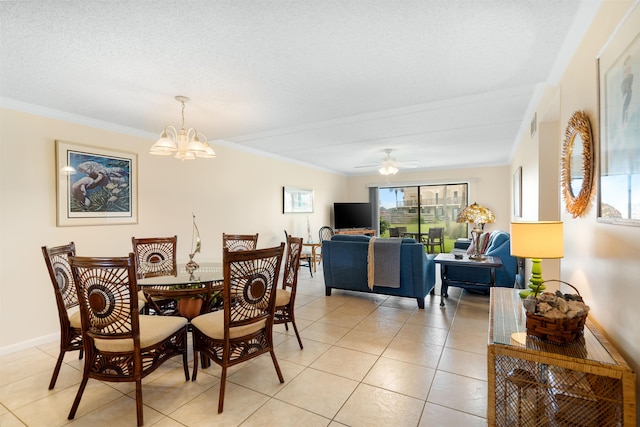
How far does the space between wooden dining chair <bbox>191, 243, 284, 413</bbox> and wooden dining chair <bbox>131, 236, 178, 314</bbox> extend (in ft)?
2.51

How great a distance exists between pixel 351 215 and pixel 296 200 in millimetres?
2040

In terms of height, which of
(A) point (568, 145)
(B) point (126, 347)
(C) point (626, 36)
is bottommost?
(B) point (126, 347)

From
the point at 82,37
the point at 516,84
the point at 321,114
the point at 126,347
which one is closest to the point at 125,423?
the point at 126,347

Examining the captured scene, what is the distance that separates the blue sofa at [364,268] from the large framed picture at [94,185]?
2.65 metres

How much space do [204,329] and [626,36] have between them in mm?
2764

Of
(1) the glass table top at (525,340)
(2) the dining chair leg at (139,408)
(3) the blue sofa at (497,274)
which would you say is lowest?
(2) the dining chair leg at (139,408)

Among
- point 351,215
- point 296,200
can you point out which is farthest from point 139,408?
point 351,215

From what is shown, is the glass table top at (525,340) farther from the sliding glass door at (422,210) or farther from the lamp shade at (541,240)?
the sliding glass door at (422,210)

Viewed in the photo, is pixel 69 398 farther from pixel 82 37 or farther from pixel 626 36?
pixel 626 36

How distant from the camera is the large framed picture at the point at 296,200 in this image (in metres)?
6.22

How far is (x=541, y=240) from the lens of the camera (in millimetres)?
1812

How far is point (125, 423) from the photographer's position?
1840 mm

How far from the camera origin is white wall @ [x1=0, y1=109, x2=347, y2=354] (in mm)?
2840

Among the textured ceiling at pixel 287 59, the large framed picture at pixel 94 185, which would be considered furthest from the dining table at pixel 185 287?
the textured ceiling at pixel 287 59
